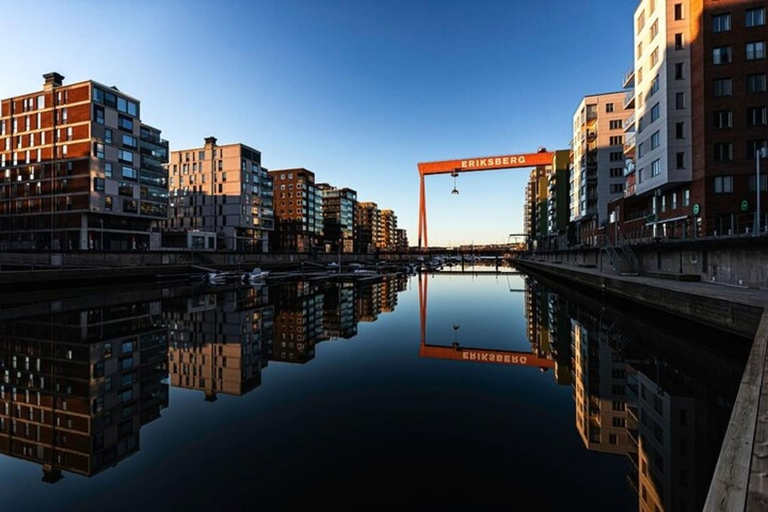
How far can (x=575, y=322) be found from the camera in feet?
64.2

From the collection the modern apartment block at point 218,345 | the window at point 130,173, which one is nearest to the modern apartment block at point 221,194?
the window at point 130,173

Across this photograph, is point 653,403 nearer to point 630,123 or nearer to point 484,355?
point 484,355

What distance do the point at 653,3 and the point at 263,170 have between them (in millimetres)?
90826

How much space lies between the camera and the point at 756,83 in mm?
35906

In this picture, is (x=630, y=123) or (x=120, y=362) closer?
(x=120, y=362)

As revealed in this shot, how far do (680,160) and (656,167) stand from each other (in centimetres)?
293

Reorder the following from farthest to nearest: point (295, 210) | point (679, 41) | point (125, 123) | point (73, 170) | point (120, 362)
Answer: point (295, 210), point (125, 123), point (73, 170), point (679, 41), point (120, 362)

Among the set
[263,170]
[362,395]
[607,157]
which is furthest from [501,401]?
[263,170]

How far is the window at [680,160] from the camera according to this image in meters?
38.7

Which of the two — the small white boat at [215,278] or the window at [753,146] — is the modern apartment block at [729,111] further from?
the small white boat at [215,278]

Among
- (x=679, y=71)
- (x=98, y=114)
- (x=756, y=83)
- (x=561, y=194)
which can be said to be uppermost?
(x=98, y=114)

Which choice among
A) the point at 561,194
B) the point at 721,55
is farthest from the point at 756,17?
the point at 561,194

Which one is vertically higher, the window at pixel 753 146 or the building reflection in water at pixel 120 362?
the window at pixel 753 146

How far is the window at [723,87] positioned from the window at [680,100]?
2.81m
